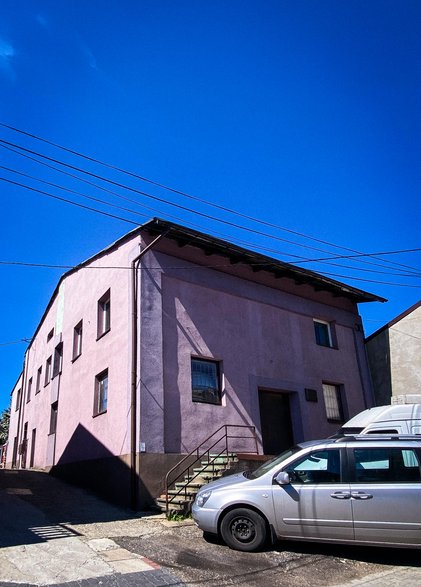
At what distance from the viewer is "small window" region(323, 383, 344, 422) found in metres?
15.8

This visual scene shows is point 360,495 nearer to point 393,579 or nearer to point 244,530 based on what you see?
point 393,579

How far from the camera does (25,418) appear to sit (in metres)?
23.5

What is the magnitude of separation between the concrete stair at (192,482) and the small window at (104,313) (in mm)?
4993

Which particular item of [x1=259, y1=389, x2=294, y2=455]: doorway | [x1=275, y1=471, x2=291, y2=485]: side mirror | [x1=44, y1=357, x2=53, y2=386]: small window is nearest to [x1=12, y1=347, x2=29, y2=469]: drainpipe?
[x1=44, y1=357, x2=53, y2=386]: small window

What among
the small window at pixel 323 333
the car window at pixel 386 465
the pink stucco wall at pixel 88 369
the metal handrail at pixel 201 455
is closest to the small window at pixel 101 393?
the pink stucco wall at pixel 88 369

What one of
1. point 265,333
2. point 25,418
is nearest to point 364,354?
point 265,333

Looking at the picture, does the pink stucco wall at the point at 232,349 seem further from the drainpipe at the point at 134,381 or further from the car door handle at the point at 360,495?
the car door handle at the point at 360,495

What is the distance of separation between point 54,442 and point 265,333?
8.56 metres

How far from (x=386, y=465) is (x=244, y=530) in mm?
2250

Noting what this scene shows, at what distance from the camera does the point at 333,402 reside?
53.2 feet

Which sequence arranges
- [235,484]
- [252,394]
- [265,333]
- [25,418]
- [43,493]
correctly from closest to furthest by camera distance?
[235,484]
[43,493]
[252,394]
[265,333]
[25,418]

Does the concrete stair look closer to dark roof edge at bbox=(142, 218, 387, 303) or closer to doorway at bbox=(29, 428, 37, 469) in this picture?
dark roof edge at bbox=(142, 218, 387, 303)

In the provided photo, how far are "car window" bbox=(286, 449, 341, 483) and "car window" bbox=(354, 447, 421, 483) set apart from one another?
295mm

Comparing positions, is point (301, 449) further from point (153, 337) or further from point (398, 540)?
point (153, 337)
